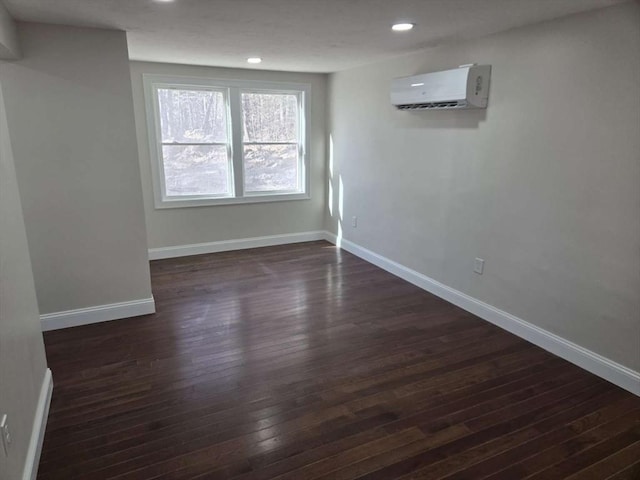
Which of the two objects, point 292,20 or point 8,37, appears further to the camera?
point 292,20

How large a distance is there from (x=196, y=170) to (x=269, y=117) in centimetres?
116

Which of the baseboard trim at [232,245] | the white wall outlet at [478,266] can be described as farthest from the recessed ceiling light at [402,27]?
the baseboard trim at [232,245]

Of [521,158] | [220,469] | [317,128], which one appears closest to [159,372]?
[220,469]

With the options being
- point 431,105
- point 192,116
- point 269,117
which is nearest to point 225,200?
point 192,116

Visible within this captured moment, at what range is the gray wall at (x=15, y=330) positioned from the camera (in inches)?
63.0

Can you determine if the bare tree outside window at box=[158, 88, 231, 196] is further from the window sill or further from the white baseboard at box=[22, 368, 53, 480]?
the white baseboard at box=[22, 368, 53, 480]

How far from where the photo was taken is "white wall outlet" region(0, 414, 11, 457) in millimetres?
1446

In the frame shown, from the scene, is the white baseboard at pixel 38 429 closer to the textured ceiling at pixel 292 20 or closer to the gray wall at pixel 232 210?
the textured ceiling at pixel 292 20

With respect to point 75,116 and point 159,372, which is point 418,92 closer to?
point 75,116

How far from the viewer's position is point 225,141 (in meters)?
5.14

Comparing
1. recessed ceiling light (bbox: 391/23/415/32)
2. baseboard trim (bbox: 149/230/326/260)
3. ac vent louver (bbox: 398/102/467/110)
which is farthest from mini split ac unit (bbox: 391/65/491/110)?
baseboard trim (bbox: 149/230/326/260)

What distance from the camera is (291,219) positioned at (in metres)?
5.76

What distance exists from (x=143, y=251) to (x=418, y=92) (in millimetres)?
2722

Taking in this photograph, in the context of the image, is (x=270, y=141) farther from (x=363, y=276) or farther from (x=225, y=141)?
(x=363, y=276)
